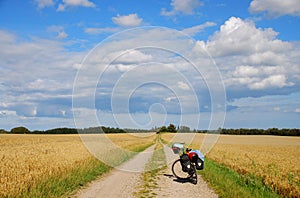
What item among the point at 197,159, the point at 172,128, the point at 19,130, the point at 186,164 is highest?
the point at 172,128

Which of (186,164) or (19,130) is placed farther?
(19,130)

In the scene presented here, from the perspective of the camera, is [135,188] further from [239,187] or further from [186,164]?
[239,187]

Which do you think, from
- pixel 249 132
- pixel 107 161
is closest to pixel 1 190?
pixel 107 161

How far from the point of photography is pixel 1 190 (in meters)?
9.02

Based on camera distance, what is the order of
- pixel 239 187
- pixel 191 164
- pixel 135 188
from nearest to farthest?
pixel 239 187 < pixel 135 188 < pixel 191 164

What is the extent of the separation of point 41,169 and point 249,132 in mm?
115263

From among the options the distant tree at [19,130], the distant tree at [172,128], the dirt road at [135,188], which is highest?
the distant tree at [172,128]

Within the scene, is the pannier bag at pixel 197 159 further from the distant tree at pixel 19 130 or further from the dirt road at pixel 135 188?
Answer: the distant tree at pixel 19 130

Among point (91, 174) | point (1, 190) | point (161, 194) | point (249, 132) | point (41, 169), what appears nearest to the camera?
point (1, 190)

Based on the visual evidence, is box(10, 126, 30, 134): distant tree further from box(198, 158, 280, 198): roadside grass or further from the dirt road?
Result: box(198, 158, 280, 198): roadside grass

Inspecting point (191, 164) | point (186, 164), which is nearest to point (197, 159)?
point (191, 164)

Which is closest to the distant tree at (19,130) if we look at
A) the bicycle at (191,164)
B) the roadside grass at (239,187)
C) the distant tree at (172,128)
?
the distant tree at (172,128)

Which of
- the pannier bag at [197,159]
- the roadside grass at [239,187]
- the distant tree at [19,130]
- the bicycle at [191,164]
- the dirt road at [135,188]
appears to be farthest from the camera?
the distant tree at [19,130]

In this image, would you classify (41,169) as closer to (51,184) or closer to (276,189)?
(51,184)
